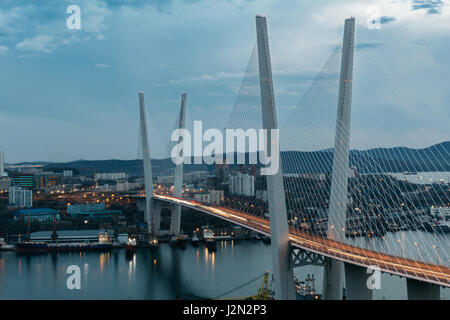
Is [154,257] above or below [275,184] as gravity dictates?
below

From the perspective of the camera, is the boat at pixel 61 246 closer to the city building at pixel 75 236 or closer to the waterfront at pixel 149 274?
the city building at pixel 75 236

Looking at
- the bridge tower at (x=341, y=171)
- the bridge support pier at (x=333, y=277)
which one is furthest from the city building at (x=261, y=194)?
the bridge support pier at (x=333, y=277)

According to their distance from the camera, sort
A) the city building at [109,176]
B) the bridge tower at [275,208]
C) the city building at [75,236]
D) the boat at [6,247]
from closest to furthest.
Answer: the bridge tower at [275,208]
the boat at [6,247]
the city building at [75,236]
the city building at [109,176]

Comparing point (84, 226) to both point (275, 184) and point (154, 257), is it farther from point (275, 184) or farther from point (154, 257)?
point (275, 184)

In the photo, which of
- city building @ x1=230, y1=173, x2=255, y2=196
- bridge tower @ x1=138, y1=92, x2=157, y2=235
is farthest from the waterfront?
city building @ x1=230, y1=173, x2=255, y2=196

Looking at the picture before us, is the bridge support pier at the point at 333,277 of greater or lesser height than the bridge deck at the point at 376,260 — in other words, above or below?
below

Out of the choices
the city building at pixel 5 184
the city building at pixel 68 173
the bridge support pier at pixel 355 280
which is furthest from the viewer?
the city building at pixel 68 173
